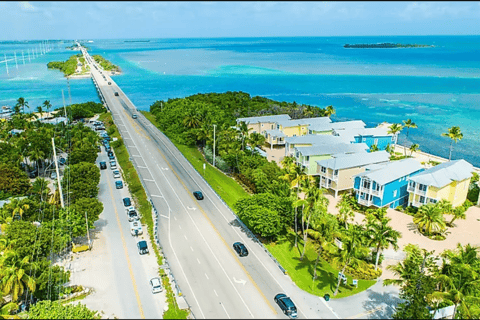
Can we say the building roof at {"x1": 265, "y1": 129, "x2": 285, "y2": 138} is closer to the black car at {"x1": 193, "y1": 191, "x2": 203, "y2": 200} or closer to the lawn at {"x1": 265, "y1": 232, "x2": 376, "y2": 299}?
the black car at {"x1": 193, "y1": 191, "x2": 203, "y2": 200}

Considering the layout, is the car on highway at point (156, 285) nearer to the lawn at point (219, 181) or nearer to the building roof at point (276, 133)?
the lawn at point (219, 181)

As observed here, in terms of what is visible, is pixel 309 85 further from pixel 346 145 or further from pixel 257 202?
pixel 257 202

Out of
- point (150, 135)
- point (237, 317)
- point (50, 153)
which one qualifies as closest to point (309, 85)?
point (150, 135)

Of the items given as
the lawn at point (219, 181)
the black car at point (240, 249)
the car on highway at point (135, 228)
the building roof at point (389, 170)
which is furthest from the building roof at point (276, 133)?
the black car at point (240, 249)

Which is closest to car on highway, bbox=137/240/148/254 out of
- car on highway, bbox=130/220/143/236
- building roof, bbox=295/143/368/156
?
car on highway, bbox=130/220/143/236

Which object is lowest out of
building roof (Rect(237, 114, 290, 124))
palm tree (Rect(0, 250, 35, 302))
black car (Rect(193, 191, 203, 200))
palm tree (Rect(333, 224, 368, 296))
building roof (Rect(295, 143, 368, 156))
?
black car (Rect(193, 191, 203, 200))

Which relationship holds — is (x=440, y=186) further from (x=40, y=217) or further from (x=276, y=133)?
(x=40, y=217)
